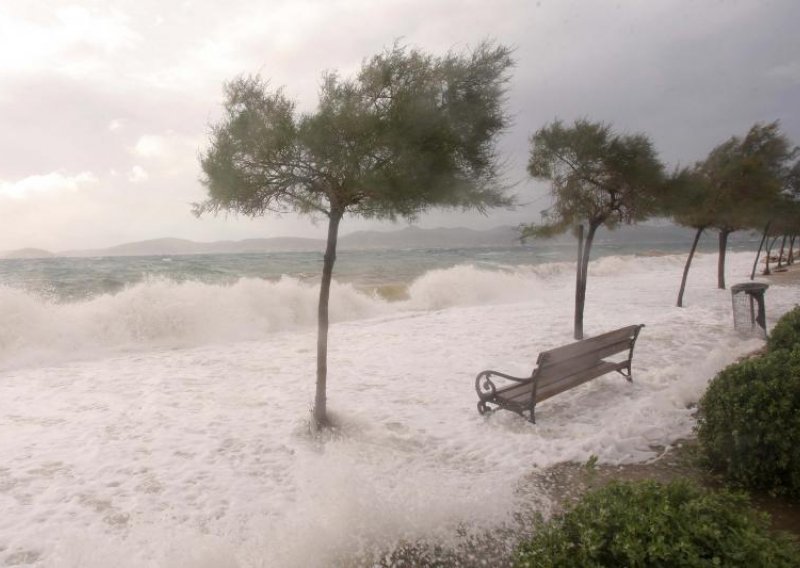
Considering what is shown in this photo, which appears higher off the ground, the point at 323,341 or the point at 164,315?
the point at 323,341

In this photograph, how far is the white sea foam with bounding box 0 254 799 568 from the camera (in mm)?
4098

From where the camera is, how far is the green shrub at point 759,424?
3.94m

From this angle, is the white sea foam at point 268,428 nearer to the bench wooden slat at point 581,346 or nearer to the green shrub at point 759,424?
the bench wooden slat at point 581,346

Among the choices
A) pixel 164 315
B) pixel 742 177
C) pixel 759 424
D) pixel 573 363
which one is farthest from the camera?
pixel 742 177

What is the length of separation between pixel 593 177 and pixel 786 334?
6.06 metres

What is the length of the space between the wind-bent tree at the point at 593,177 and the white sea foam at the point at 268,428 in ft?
10.2

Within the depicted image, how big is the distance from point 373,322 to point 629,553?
46.4 ft

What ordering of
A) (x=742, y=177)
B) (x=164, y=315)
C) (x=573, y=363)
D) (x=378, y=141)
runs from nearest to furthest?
(x=378, y=141), (x=573, y=363), (x=164, y=315), (x=742, y=177)

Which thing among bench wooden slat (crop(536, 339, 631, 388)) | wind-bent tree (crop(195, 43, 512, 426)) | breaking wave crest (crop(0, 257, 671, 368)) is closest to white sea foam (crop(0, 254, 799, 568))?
breaking wave crest (crop(0, 257, 671, 368))

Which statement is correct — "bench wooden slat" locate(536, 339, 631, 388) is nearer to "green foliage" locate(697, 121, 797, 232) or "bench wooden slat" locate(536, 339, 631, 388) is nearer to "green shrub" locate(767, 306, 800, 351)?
"green shrub" locate(767, 306, 800, 351)

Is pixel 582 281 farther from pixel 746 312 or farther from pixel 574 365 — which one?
pixel 574 365

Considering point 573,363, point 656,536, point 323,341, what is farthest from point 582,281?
point 656,536

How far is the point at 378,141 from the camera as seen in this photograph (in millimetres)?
5273

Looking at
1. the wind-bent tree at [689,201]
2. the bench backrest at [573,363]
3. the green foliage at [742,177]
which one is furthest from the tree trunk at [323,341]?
the green foliage at [742,177]
